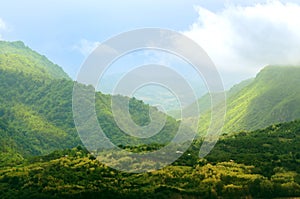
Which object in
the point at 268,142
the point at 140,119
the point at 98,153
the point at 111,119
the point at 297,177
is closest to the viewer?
the point at 297,177

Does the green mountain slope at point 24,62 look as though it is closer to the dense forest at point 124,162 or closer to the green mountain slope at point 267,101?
the dense forest at point 124,162

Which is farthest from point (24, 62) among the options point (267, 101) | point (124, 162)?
point (124, 162)

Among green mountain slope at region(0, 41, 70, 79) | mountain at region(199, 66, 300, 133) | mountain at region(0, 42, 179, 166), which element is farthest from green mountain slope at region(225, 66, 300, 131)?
green mountain slope at region(0, 41, 70, 79)

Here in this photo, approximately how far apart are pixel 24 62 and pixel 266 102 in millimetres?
73601

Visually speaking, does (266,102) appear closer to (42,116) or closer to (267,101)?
(267,101)

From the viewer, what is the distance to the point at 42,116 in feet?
328

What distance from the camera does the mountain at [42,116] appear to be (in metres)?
83.1

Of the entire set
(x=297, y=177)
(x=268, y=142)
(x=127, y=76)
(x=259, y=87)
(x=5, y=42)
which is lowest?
(x=297, y=177)

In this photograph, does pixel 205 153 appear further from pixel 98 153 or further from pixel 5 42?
pixel 5 42

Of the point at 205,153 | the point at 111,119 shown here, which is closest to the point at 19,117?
the point at 111,119

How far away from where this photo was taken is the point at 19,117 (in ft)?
315

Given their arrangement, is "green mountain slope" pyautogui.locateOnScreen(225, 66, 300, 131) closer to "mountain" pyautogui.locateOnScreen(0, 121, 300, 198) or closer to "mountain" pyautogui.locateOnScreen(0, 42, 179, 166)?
"mountain" pyautogui.locateOnScreen(0, 42, 179, 166)

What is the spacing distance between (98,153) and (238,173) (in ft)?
54.0

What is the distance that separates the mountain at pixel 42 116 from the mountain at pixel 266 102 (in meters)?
31.4
